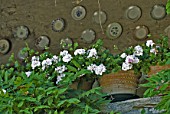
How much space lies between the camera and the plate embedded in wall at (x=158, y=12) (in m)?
3.72

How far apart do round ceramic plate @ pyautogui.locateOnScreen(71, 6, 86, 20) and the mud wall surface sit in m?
0.03

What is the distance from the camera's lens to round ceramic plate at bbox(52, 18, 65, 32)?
13.0 ft

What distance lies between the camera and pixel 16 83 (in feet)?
7.42

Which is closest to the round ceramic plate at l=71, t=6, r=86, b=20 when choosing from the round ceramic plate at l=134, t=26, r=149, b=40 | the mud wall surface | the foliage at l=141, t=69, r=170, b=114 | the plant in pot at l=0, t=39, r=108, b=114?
the mud wall surface

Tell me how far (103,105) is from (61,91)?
0.28 m

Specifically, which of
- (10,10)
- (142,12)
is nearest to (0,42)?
(10,10)

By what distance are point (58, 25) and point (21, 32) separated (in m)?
0.36

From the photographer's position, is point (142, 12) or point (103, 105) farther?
point (142, 12)

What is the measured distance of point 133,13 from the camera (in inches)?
150

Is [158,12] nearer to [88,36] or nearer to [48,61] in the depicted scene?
[88,36]

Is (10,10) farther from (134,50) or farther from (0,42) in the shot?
(134,50)

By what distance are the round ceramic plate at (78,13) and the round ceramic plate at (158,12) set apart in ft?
2.03

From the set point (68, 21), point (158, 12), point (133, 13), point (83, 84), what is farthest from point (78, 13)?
point (83, 84)

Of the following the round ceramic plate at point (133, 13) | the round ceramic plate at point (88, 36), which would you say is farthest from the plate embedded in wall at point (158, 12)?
the round ceramic plate at point (88, 36)
